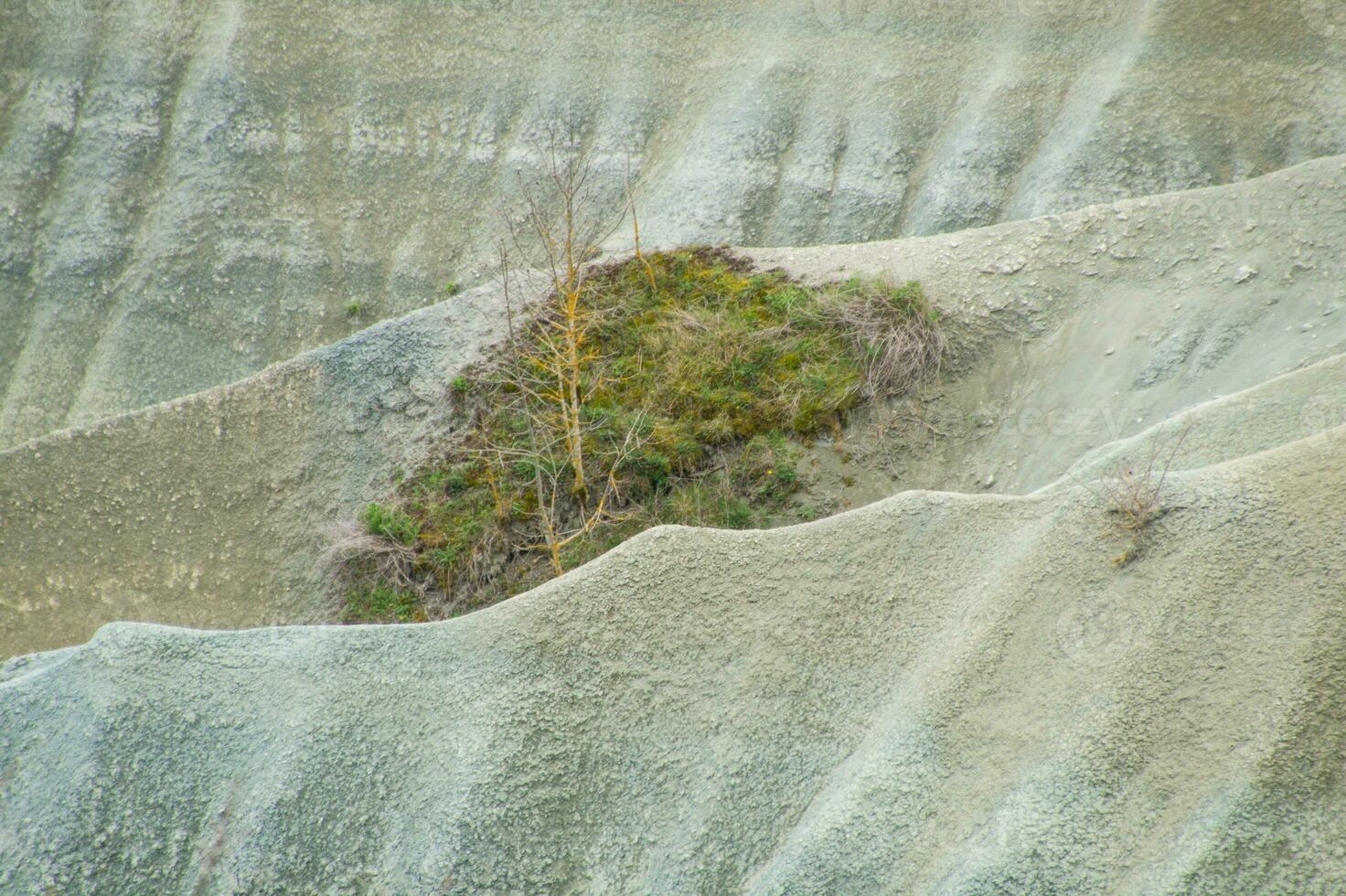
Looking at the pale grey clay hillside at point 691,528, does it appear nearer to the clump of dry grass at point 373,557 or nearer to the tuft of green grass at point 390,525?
the clump of dry grass at point 373,557

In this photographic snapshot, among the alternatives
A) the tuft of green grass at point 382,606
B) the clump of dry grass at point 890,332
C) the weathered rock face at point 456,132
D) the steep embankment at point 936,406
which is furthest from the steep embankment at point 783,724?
the weathered rock face at point 456,132

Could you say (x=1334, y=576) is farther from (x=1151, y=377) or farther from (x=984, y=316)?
(x=984, y=316)

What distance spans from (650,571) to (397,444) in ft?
28.0

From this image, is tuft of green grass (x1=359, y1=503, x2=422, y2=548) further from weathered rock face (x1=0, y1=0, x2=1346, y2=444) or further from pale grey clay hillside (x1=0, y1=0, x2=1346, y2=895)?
weathered rock face (x1=0, y1=0, x2=1346, y2=444)

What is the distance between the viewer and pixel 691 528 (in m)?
8.47

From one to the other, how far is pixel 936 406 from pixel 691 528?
7650 millimetres

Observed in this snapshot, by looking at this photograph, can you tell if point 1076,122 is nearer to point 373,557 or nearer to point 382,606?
point 373,557

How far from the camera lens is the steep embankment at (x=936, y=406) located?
551 inches

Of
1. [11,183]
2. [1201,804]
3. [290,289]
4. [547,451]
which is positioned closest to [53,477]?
[547,451]

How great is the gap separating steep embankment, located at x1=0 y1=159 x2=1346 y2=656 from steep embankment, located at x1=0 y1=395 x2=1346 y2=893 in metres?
5.99

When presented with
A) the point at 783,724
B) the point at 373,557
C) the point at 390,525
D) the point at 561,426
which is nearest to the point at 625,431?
the point at 561,426

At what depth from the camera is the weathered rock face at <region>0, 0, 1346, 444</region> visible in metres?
22.6

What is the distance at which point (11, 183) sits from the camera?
2425 cm

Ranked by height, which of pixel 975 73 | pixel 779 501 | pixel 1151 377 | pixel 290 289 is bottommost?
pixel 779 501
